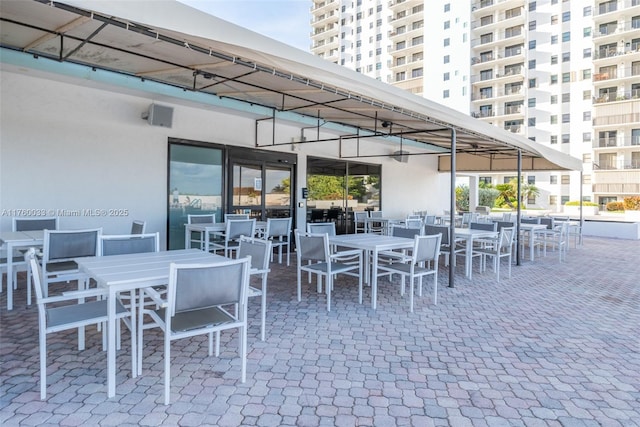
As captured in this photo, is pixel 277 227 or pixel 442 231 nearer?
pixel 442 231

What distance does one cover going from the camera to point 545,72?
35562 millimetres

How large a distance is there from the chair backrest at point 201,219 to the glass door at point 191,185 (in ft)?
1.28

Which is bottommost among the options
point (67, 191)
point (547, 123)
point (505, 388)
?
point (505, 388)

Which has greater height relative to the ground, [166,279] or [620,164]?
[620,164]

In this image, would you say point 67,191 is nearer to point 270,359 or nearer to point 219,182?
point 219,182

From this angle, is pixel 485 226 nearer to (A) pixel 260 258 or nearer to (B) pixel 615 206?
(A) pixel 260 258

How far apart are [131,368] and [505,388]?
2.47 meters

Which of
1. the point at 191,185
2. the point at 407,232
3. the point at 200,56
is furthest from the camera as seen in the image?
the point at 191,185

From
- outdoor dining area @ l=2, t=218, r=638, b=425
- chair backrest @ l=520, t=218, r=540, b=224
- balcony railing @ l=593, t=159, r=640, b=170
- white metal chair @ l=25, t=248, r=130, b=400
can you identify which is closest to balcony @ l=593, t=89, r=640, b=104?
balcony railing @ l=593, t=159, r=640, b=170

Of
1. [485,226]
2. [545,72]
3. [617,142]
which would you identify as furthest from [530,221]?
[545,72]

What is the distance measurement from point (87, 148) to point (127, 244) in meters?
3.46

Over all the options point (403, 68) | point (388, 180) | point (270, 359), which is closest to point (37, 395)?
point (270, 359)

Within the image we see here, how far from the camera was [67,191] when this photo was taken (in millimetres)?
6027

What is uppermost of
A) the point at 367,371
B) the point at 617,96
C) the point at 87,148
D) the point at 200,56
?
the point at 617,96
